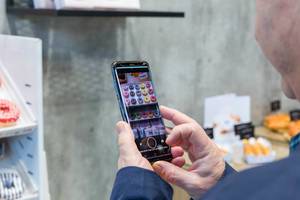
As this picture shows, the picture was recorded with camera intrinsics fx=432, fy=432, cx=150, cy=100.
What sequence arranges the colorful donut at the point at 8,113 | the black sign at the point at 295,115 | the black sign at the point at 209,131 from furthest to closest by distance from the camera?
1. the black sign at the point at 295,115
2. the black sign at the point at 209,131
3. the colorful donut at the point at 8,113

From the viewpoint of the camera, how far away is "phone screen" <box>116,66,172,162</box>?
1.04m

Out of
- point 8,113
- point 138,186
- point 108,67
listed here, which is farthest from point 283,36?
point 108,67

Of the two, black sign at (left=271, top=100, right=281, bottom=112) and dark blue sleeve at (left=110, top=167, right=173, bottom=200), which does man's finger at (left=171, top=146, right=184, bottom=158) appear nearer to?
dark blue sleeve at (left=110, top=167, right=173, bottom=200)

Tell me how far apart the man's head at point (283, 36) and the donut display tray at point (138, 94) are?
1.42 feet

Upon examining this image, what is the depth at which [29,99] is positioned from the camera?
1387 millimetres

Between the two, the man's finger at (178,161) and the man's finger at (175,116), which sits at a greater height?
the man's finger at (175,116)

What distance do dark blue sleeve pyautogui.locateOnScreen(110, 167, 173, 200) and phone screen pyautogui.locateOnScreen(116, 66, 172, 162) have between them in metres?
0.18

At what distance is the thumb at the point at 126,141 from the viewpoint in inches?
37.0

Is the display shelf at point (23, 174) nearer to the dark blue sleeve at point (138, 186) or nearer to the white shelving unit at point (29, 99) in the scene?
the white shelving unit at point (29, 99)

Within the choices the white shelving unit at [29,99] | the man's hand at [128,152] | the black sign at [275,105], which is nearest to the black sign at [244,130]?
the black sign at [275,105]

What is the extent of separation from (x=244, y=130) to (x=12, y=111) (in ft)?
4.85

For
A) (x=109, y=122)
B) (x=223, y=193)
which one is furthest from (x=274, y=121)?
(x=223, y=193)

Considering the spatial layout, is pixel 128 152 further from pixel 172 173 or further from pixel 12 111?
pixel 12 111

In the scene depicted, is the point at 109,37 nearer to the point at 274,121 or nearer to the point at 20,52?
the point at 20,52
